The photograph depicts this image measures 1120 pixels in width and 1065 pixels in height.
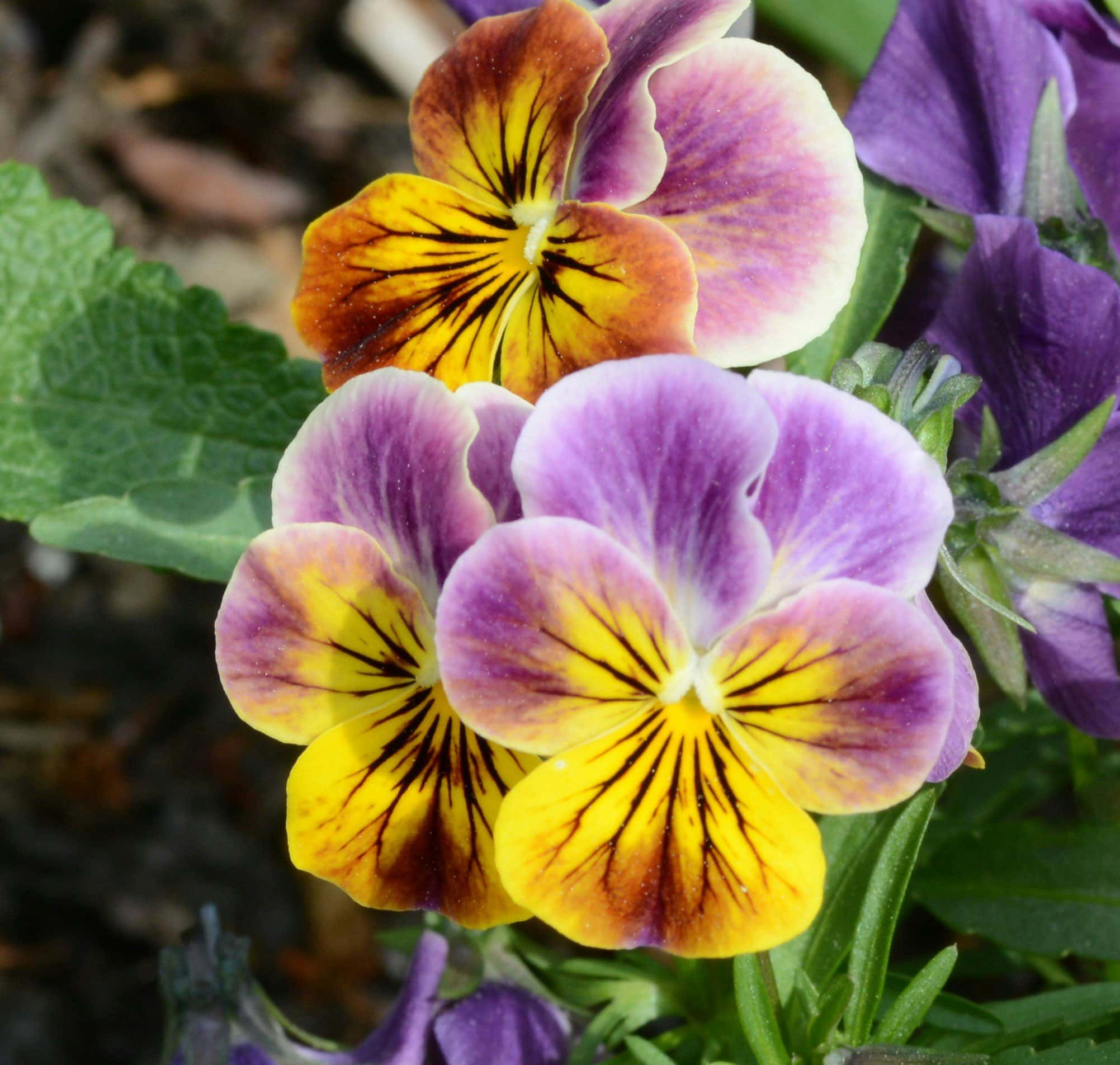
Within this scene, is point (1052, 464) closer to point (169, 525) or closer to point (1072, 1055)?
point (1072, 1055)

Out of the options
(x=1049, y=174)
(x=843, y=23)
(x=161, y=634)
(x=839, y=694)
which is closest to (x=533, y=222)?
(x=839, y=694)

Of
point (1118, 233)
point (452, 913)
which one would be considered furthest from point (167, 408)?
point (1118, 233)

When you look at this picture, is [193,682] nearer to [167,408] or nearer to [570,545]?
[167,408]

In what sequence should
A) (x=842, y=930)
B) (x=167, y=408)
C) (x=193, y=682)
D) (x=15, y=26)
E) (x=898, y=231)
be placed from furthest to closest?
1. (x=15, y=26)
2. (x=193, y=682)
3. (x=167, y=408)
4. (x=898, y=231)
5. (x=842, y=930)

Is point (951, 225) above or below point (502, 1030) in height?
above

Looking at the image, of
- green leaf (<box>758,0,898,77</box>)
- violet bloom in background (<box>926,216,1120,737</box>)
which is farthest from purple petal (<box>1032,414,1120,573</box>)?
green leaf (<box>758,0,898,77</box>)

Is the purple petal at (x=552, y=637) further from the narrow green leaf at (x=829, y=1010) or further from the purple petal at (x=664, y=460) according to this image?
the narrow green leaf at (x=829, y=1010)
